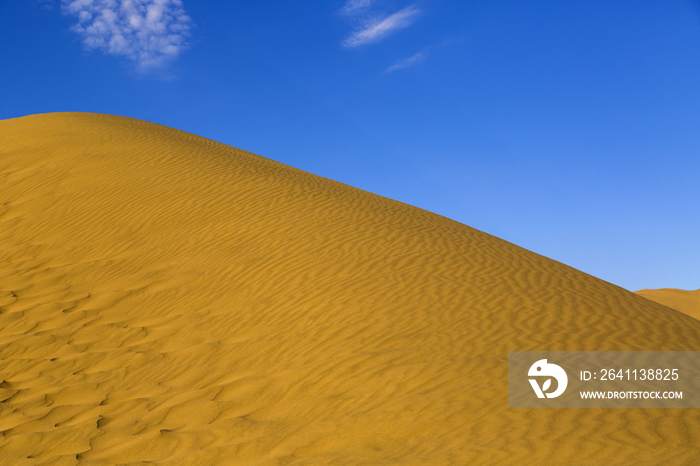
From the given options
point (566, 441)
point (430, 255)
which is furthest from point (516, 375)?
point (430, 255)

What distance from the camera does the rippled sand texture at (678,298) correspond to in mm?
23170

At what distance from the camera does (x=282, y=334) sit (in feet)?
19.0

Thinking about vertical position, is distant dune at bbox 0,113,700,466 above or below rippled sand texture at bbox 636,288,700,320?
below

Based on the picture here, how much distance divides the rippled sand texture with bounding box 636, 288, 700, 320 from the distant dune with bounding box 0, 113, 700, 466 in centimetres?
1859

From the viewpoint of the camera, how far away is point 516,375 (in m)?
4.70

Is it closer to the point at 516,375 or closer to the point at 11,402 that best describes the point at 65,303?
the point at 11,402

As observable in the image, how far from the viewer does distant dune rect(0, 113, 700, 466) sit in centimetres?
392

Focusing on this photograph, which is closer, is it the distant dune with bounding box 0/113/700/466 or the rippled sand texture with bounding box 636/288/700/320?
the distant dune with bounding box 0/113/700/466

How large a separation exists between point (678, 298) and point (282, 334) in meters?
27.6

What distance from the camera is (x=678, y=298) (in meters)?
25.7

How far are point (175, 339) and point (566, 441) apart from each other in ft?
15.2

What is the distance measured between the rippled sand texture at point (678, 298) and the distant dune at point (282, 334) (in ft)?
61.0

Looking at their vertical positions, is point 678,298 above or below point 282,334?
above

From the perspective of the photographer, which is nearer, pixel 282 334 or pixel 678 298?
pixel 282 334
